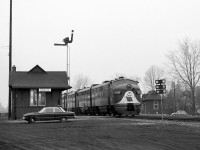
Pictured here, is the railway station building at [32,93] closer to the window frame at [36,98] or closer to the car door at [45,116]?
the window frame at [36,98]

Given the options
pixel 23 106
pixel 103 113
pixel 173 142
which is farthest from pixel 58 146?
pixel 103 113

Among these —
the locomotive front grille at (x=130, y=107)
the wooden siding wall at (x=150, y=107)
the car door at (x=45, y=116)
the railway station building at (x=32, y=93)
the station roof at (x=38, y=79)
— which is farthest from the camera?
the wooden siding wall at (x=150, y=107)

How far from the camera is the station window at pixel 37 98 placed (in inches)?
1300

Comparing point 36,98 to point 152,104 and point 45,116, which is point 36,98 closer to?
point 45,116

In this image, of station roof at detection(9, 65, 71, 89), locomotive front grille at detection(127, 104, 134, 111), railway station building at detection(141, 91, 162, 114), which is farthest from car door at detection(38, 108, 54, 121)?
railway station building at detection(141, 91, 162, 114)

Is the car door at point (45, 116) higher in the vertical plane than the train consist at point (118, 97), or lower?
lower

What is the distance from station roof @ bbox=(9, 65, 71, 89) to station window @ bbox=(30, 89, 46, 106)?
690 mm

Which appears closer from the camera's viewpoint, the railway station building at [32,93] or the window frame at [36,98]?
the railway station building at [32,93]

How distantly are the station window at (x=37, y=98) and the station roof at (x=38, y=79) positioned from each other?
0.69 metres

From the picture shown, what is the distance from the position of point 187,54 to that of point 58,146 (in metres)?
59.1

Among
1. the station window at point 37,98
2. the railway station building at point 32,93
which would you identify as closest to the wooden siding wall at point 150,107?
the railway station building at point 32,93

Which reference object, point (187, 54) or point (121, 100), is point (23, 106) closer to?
point (121, 100)

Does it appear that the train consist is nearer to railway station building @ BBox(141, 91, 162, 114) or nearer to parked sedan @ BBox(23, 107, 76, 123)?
parked sedan @ BBox(23, 107, 76, 123)

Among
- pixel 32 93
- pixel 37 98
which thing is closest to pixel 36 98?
pixel 37 98
